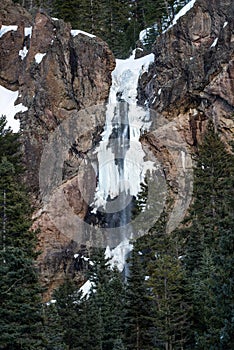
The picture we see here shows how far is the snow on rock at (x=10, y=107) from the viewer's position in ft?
133

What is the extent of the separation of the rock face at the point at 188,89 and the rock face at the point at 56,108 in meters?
4.19

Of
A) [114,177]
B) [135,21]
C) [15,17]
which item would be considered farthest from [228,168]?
[135,21]

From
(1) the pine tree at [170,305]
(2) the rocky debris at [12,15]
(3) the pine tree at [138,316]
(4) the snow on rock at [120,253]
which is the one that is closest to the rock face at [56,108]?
(2) the rocky debris at [12,15]

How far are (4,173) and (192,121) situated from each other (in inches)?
669

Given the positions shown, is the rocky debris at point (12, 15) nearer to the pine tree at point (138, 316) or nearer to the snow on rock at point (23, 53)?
the snow on rock at point (23, 53)

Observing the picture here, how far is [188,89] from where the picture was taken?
37750mm

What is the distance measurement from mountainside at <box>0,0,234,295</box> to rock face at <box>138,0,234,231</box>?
65 millimetres

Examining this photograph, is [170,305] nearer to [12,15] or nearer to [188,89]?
[188,89]

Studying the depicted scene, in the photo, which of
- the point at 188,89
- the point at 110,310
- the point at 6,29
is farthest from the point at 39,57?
the point at 110,310

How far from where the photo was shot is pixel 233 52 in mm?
35938

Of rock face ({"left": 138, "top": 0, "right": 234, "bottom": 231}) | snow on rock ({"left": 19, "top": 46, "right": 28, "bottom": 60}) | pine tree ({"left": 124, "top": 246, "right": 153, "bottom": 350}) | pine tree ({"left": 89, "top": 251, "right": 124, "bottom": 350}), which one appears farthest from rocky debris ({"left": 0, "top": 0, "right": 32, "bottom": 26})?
pine tree ({"left": 124, "top": 246, "right": 153, "bottom": 350})

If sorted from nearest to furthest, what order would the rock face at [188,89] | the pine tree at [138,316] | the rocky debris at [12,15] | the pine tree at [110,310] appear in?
1. the pine tree at [138,316]
2. the pine tree at [110,310]
3. the rock face at [188,89]
4. the rocky debris at [12,15]

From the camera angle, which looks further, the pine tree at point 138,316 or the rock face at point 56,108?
the rock face at point 56,108

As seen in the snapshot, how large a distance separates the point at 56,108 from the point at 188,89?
927 centimetres
